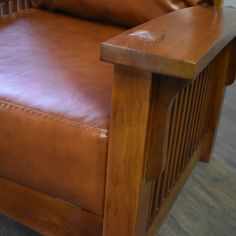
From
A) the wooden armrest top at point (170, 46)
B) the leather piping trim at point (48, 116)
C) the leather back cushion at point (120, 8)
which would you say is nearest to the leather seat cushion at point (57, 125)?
→ the leather piping trim at point (48, 116)

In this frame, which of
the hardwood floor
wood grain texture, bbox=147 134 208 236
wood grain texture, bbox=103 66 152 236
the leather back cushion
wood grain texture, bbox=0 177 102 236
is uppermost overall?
the leather back cushion

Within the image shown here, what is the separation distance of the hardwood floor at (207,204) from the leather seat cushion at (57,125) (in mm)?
335

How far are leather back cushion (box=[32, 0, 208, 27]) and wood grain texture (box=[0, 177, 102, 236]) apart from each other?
573 mm

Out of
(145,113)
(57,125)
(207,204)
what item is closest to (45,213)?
(57,125)

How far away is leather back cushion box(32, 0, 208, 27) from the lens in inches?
40.1

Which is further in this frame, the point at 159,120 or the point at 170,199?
the point at 170,199

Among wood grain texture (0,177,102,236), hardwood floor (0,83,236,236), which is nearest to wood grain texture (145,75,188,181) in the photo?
wood grain texture (0,177,102,236)

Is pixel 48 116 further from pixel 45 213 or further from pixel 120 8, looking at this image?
pixel 120 8

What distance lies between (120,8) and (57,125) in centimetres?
56

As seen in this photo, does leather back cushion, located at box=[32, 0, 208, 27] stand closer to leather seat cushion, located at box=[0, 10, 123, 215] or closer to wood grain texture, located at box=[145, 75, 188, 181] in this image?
leather seat cushion, located at box=[0, 10, 123, 215]

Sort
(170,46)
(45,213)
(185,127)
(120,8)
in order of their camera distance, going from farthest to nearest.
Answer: (120,8) → (185,127) → (45,213) → (170,46)

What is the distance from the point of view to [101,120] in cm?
62

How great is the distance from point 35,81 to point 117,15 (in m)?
0.46

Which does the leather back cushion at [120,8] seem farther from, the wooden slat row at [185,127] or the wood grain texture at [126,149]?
the wood grain texture at [126,149]
